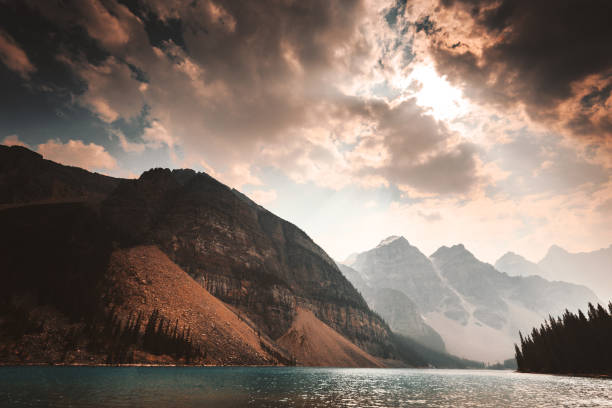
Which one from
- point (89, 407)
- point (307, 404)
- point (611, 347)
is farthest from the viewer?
point (611, 347)

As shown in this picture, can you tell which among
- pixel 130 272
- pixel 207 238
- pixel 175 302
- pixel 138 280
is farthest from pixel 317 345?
pixel 130 272

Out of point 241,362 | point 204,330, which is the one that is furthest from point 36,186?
point 241,362

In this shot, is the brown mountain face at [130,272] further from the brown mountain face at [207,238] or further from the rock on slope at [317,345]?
the rock on slope at [317,345]

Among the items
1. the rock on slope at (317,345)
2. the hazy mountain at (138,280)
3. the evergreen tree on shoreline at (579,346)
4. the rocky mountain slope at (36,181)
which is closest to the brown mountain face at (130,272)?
the hazy mountain at (138,280)

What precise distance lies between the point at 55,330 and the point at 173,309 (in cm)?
3097

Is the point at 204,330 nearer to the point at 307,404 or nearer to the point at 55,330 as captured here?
the point at 55,330

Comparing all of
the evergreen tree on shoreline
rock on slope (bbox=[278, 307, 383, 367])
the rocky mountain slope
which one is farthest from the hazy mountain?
the evergreen tree on shoreline

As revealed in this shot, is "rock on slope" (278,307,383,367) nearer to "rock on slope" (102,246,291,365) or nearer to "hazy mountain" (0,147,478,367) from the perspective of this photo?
"hazy mountain" (0,147,478,367)

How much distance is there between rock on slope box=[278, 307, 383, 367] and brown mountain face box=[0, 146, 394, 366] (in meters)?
1.59

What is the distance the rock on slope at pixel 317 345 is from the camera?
155m

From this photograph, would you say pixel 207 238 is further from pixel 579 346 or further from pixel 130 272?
pixel 579 346

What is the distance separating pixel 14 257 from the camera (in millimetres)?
88625

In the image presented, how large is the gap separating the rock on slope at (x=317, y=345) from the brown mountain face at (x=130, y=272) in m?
1.59

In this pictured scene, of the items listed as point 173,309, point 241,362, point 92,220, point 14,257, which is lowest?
point 241,362
